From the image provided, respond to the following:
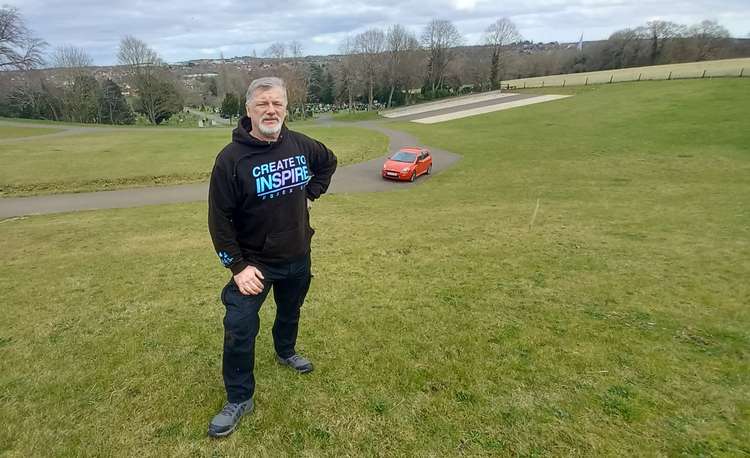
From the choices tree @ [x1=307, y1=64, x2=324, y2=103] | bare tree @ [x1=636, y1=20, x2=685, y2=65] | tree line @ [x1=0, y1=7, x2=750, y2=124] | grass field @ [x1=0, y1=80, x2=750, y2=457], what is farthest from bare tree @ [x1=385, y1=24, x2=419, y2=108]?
grass field @ [x1=0, y1=80, x2=750, y2=457]

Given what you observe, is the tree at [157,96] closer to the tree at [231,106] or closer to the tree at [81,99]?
the tree at [81,99]

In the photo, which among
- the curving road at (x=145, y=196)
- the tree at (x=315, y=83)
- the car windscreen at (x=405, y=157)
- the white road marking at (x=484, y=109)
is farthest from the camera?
the tree at (x=315, y=83)

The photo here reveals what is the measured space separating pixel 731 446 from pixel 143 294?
6.70 metres

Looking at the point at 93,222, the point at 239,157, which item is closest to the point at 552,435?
the point at 239,157

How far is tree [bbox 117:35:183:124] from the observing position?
63.7 metres

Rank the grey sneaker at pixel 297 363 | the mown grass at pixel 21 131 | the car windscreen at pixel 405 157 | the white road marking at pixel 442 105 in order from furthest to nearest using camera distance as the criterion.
A: the white road marking at pixel 442 105 < the mown grass at pixel 21 131 < the car windscreen at pixel 405 157 < the grey sneaker at pixel 297 363

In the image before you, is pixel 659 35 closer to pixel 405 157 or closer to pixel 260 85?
pixel 405 157

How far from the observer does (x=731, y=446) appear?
2711 mm

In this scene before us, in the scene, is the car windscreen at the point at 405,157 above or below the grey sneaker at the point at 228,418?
below

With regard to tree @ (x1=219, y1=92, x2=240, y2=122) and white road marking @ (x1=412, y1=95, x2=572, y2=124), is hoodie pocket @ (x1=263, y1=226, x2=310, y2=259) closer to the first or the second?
white road marking @ (x1=412, y1=95, x2=572, y2=124)

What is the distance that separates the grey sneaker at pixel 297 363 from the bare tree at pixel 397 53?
74.2 metres

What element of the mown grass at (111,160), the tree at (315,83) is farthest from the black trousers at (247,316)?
the tree at (315,83)

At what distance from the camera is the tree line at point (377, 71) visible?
2493 inches

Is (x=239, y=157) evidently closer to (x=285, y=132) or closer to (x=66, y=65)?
(x=285, y=132)
